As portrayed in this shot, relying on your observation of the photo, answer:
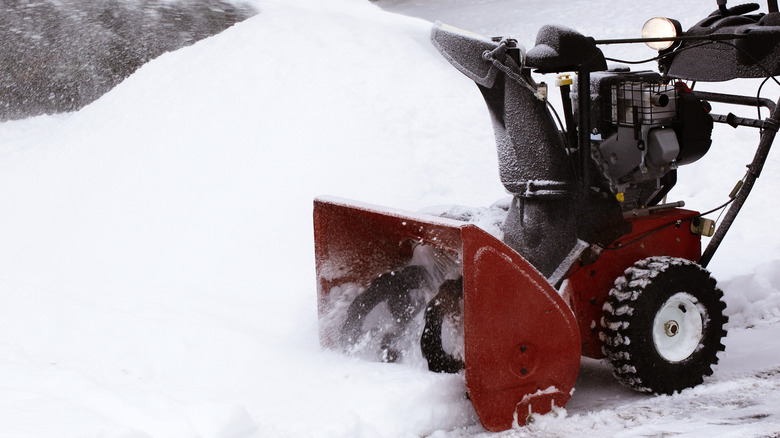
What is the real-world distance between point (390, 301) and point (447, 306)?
34 cm

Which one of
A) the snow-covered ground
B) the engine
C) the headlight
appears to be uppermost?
the headlight

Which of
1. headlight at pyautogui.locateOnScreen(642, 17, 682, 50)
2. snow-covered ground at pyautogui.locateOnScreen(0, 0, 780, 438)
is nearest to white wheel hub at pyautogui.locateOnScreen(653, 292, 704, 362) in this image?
snow-covered ground at pyautogui.locateOnScreen(0, 0, 780, 438)

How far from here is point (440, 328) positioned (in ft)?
11.6

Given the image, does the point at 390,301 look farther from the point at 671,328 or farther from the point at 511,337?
the point at 671,328

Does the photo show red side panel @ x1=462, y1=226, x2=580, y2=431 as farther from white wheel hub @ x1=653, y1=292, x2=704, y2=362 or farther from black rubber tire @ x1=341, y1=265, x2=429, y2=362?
black rubber tire @ x1=341, y1=265, x2=429, y2=362

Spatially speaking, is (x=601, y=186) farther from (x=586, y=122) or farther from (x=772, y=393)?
(x=772, y=393)

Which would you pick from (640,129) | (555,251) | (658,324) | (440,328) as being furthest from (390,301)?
→ (640,129)

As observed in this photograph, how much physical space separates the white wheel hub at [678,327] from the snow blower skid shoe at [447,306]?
424mm

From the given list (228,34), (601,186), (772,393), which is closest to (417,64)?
(228,34)

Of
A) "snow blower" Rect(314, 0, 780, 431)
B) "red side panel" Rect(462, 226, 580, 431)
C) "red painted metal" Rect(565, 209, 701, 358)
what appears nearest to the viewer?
"red side panel" Rect(462, 226, 580, 431)

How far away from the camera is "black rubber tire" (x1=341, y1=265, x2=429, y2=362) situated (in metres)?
3.74

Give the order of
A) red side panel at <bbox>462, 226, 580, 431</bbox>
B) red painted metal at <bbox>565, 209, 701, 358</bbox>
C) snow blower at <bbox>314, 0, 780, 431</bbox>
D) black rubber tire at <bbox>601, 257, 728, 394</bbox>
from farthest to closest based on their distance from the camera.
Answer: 1. red painted metal at <bbox>565, 209, 701, 358</bbox>
2. black rubber tire at <bbox>601, 257, 728, 394</bbox>
3. snow blower at <bbox>314, 0, 780, 431</bbox>
4. red side panel at <bbox>462, 226, 580, 431</bbox>

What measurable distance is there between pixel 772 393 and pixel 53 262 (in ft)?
13.0

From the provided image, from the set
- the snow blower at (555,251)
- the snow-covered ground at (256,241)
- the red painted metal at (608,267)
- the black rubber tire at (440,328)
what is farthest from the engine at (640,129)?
the snow-covered ground at (256,241)
